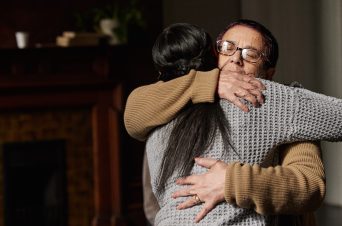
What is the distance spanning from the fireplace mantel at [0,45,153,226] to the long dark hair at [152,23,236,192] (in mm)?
2701

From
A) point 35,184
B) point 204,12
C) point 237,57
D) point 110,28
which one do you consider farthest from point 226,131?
point 204,12

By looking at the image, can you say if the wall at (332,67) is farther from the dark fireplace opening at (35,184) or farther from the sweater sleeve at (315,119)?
the sweater sleeve at (315,119)

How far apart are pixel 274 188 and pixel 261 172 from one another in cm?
3

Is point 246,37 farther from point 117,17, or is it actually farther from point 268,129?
point 117,17

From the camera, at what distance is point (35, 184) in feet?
13.8

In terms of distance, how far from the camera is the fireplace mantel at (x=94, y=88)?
13.1 ft

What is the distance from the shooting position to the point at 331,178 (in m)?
4.45

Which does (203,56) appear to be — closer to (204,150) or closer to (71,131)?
(204,150)

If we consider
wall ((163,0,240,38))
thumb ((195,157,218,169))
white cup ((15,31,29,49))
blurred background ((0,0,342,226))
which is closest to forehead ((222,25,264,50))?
thumb ((195,157,218,169))

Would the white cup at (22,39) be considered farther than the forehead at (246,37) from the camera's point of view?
Yes

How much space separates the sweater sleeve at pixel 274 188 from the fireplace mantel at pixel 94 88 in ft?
9.41

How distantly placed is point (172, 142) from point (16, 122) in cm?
299

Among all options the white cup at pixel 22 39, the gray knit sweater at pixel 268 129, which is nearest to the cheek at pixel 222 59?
the gray knit sweater at pixel 268 129

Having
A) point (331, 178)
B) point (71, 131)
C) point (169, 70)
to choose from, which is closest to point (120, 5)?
point (71, 131)
